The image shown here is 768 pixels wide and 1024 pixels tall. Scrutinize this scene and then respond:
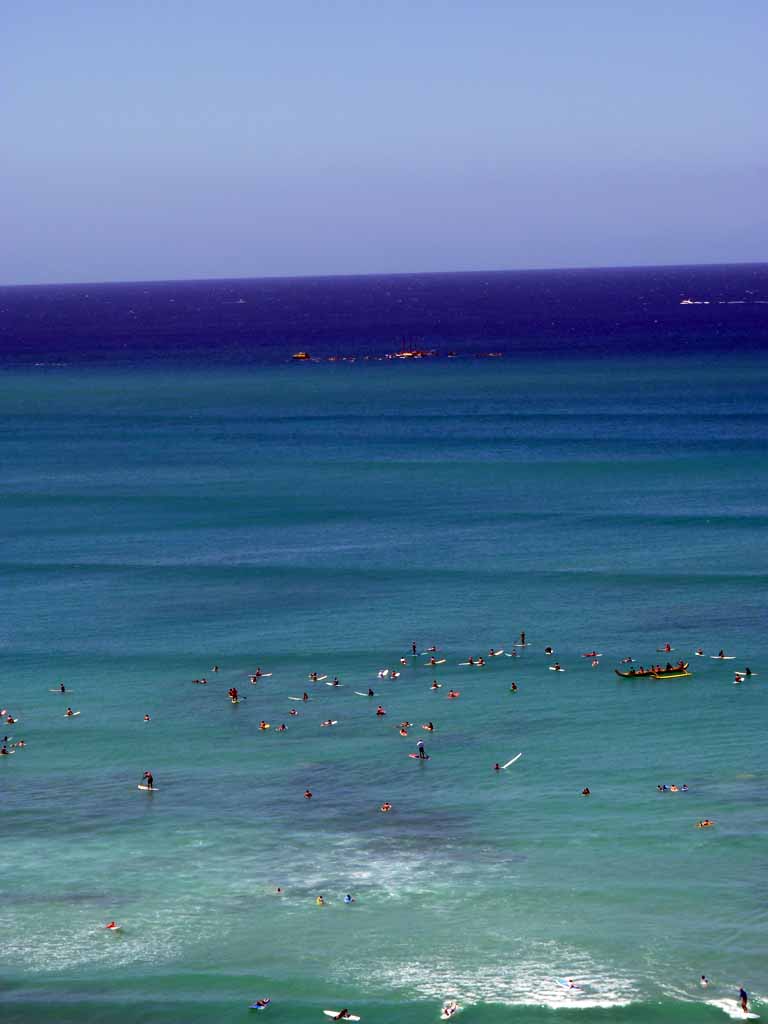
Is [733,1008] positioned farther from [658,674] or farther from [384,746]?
[658,674]

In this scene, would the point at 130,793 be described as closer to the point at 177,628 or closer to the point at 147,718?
the point at 147,718

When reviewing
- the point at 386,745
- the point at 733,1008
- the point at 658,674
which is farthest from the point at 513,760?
the point at 733,1008

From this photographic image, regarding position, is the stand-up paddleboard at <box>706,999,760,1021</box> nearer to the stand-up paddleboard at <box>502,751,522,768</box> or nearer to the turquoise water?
the turquoise water

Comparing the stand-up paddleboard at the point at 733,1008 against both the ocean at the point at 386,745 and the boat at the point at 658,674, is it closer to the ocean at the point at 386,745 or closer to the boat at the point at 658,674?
the ocean at the point at 386,745

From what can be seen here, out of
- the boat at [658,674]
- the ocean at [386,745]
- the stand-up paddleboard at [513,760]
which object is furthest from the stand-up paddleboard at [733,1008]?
the boat at [658,674]

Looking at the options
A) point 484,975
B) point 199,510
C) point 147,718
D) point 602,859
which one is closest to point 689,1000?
point 484,975

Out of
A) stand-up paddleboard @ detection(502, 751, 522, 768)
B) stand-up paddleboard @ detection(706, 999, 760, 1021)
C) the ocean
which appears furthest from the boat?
stand-up paddleboard @ detection(706, 999, 760, 1021)
